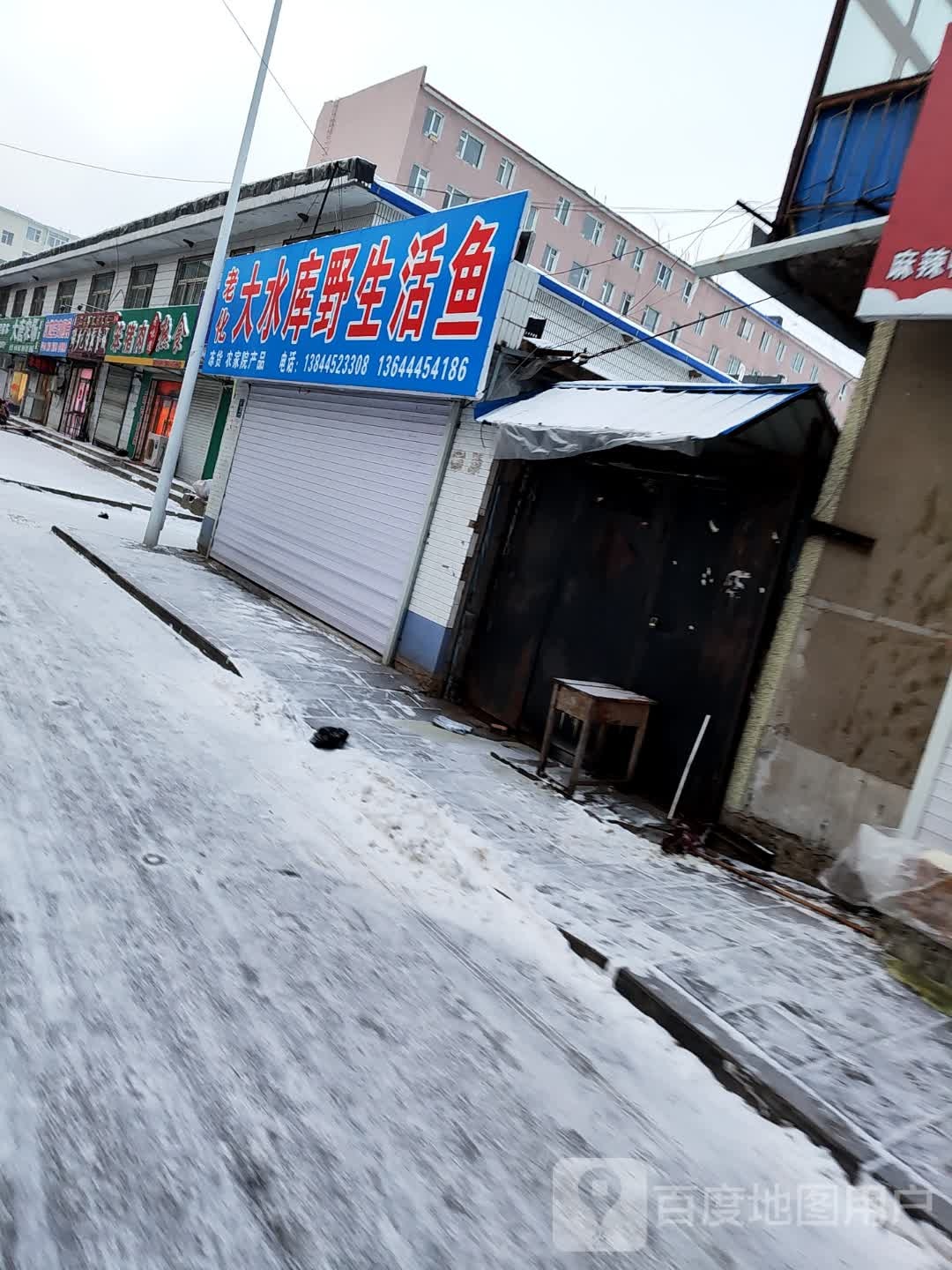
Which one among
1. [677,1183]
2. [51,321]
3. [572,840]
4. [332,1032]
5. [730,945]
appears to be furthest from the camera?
[51,321]

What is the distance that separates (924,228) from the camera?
5.19 m

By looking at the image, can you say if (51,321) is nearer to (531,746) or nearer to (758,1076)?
(531,746)

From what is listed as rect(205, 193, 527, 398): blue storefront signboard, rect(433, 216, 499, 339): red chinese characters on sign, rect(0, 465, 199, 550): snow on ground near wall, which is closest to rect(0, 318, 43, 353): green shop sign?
rect(0, 465, 199, 550): snow on ground near wall

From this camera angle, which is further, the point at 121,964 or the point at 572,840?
the point at 572,840

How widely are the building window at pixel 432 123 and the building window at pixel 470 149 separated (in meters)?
1.38

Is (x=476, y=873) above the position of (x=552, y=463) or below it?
below

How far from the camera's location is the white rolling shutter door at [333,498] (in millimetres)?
10617

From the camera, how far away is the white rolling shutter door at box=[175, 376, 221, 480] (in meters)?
25.5

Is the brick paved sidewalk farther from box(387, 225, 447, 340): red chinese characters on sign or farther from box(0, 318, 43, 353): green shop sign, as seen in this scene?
box(0, 318, 43, 353): green shop sign

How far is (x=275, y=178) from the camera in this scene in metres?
20.9

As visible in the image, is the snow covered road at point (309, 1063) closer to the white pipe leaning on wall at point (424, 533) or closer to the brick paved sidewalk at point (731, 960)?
the brick paved sidewalk at point (731, 960)

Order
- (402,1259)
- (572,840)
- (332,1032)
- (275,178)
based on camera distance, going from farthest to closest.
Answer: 1. (275,178)
2. (572,840)
3. (332,1032)
4. (402,1259)

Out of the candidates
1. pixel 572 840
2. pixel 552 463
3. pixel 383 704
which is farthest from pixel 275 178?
pixel 572 840

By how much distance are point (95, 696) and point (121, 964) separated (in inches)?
148
